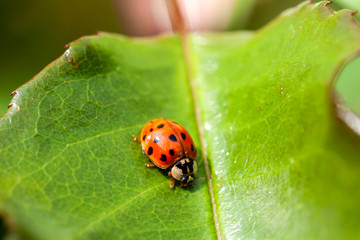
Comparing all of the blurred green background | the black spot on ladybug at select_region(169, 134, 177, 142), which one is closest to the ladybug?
the black spot on ladybug at select_region(169, 134, 177, 142)

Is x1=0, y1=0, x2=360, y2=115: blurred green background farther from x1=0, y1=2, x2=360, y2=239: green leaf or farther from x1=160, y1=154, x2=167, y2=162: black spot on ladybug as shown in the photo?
x1=160, y1=154, x2=167, y2=162: black spot on ladybug

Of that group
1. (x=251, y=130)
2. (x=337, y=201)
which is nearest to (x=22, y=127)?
(x=251, y=130)

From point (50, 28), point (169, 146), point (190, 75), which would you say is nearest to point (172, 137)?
point (169, 146)

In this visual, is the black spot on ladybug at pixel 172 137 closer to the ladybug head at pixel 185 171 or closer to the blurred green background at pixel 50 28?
the ladybug head at pixel 185 171

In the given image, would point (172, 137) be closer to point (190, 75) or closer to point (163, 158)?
point (163, 158)

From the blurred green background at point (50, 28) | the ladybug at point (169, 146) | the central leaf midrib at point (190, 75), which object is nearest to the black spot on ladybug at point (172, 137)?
the ladybug at point (169, 146)

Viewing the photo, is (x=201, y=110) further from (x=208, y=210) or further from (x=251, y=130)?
(x=208, y=210)
